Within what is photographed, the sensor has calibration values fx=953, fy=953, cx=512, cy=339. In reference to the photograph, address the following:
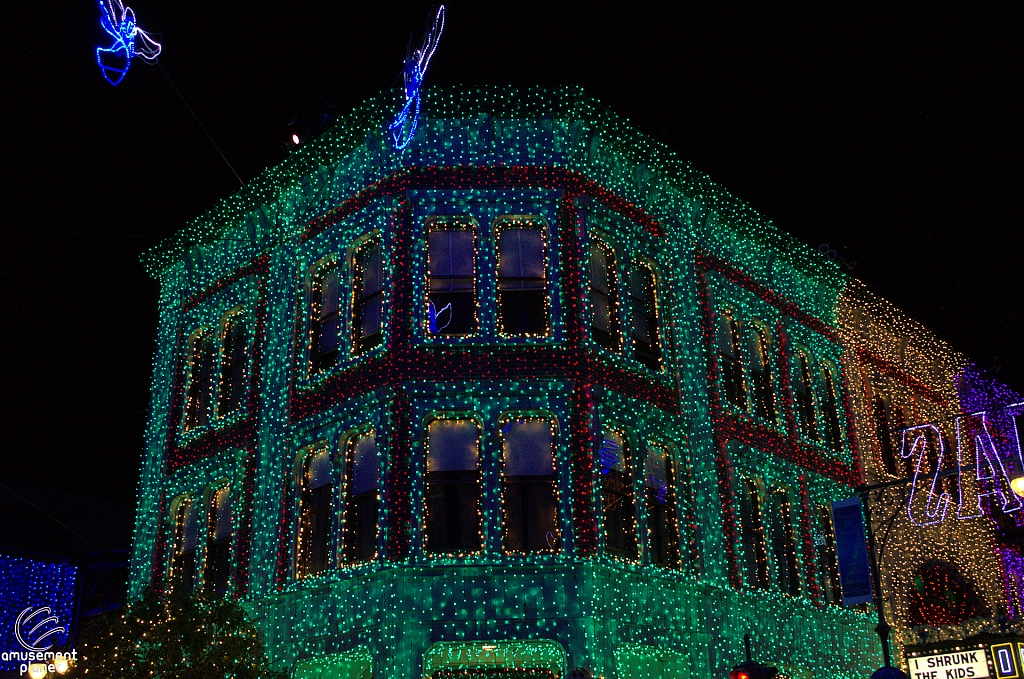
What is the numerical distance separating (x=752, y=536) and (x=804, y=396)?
4528 millimetres

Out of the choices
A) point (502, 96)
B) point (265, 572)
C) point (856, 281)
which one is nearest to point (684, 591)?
point (265, 572)

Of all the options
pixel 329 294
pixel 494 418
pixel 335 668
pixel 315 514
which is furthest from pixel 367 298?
pixel 335 668

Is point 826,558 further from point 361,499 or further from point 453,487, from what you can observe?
point 361,499

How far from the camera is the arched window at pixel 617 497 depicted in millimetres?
15703

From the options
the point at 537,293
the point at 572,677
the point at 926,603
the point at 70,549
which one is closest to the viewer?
the point at 572,677

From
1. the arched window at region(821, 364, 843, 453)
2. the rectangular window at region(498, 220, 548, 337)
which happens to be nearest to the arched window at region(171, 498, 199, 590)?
the rectangular window at region(498, 220, 548, 337)

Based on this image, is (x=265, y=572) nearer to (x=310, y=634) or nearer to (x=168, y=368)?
(x=310, y=634)

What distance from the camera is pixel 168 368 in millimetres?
21719

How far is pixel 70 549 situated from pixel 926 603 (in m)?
27.3

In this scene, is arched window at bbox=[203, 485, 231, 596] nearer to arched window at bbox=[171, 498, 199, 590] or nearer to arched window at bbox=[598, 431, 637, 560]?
arched window at bbox=[171, 498, 199, 590]

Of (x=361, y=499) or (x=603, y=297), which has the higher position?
(x=603, y=297)

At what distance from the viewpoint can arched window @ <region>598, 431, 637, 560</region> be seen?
51.5ft

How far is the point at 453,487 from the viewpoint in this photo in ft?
50.6

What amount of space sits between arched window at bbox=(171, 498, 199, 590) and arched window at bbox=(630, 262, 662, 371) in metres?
9.84
